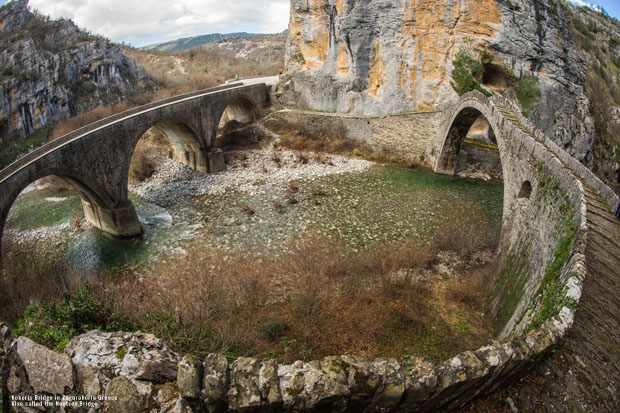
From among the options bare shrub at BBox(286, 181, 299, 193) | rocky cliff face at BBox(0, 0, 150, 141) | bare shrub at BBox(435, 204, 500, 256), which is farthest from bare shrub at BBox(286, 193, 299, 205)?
rocky cliff face at BBox(0, 0, 150, 141)

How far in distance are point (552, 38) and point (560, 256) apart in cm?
2034

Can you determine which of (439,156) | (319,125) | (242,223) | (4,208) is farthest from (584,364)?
(319,125)

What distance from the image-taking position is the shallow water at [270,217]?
14.2m

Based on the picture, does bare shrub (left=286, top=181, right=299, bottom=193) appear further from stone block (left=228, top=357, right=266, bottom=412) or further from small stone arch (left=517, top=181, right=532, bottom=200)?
stone block (left=228, top=357, right=266, bottom=412)

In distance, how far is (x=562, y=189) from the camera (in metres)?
7.80

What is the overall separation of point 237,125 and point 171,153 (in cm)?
705

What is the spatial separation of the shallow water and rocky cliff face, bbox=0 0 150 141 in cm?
1880

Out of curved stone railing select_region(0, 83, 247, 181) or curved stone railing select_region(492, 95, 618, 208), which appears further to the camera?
curved stone railing select_region(0, 83, 247, 181)

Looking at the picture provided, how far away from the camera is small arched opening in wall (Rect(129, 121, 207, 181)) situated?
2127 cm

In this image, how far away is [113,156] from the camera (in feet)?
48.9

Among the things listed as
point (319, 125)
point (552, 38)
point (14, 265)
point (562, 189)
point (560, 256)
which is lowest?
point (14, 265)

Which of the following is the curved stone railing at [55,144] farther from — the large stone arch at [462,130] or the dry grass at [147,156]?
the large stone arch at [462,130]

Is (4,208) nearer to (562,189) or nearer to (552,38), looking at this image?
(562,189)

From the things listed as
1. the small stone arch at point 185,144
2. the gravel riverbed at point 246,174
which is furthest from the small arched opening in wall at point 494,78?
the small stone arch at point 185,144
